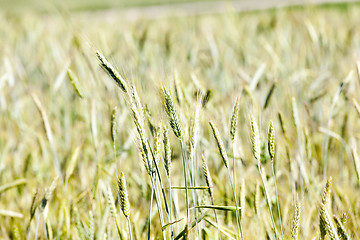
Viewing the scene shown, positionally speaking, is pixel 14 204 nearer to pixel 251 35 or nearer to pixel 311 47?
pixel 311 47

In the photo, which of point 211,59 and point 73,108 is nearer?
point 73,108

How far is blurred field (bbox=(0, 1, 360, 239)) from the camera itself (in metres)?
0.75

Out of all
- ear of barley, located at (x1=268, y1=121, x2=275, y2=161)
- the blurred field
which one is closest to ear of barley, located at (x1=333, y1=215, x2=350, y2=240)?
the blurred field

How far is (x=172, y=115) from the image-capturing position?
64 cm

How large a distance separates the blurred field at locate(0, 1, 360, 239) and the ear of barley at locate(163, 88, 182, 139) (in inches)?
1.3

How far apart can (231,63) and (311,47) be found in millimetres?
426

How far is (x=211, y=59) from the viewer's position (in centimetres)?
187

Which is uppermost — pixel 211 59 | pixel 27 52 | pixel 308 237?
pixel 27 52

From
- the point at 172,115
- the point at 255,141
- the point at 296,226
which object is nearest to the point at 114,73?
the point at 172,115

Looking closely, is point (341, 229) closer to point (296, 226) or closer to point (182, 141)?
point (296, 226)

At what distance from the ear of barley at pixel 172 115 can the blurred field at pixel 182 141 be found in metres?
0.03

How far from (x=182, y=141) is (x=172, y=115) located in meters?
0.04

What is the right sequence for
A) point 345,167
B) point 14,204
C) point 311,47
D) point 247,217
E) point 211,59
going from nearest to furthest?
point 247,217
point 14,204
point 345,167
point 211,59
point 311,47

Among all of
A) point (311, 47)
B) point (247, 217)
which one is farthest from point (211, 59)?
A: point (247, 217)
